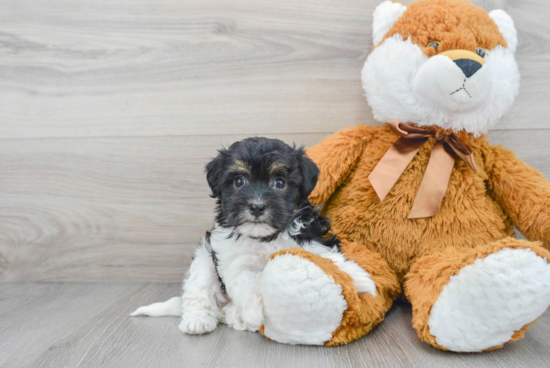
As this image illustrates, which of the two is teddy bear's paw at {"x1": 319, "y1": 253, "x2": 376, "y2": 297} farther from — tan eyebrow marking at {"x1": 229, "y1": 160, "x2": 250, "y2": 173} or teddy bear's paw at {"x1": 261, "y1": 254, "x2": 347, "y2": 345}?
tan eyebrow marking at {"x1": 229, "y1": 160, "x2": 250, "y2": 173}

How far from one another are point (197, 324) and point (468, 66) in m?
1.22

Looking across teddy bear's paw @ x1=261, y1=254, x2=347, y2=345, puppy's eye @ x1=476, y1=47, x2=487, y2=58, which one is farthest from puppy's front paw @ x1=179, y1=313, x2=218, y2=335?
puppy's eye @ x1=476, y1=47, x2=487, y2=58

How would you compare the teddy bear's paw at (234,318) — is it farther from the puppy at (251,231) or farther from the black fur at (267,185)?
the black fur at (267,185)

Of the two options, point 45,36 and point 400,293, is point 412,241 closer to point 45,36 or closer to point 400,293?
point 400,293

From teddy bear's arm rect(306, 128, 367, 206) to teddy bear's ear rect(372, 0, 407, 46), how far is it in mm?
382

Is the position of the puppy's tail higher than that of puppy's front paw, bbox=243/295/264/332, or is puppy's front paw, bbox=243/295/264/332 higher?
puppy's front paw, bbox=243/295/264/332

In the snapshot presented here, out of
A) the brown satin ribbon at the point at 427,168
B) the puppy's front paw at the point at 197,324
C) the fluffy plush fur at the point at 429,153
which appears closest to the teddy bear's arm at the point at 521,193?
the fluffy plush fur at the point at 429,153

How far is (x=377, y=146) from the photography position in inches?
59.3

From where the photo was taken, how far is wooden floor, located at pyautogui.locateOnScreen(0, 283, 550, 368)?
3.55 feet

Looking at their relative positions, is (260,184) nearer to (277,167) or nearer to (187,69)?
(277,167)

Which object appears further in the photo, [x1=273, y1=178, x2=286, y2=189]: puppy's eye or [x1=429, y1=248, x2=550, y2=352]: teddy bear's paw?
[x1=273, y1=178, x2=286, y2=189]: puppy's eye

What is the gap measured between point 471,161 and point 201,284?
106 cm

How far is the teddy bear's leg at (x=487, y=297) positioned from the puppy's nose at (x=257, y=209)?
1.79ft

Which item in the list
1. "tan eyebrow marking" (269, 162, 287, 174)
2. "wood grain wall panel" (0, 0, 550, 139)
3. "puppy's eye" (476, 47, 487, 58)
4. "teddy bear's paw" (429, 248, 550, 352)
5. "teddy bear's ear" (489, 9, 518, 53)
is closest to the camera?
"teddy bear's paw" (429, 248, 550, 352)
